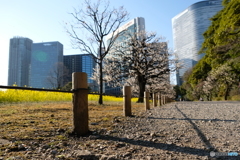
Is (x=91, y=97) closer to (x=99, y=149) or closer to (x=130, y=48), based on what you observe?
(x=130, y=48)

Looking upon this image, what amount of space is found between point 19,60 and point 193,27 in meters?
73.4

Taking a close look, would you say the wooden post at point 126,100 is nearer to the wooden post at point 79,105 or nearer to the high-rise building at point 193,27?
the wooden post at point 79,105

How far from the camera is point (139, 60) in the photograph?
15383 millimetres

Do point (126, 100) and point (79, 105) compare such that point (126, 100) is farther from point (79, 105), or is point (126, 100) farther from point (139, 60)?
point (139, 60)

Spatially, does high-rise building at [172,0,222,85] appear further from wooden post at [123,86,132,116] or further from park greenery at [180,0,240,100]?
wooden post at [123,86,132,116]

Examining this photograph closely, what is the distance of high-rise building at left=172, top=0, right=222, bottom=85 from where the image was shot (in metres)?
71.8

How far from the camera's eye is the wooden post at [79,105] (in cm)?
221

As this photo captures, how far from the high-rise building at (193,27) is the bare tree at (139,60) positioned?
53.2m

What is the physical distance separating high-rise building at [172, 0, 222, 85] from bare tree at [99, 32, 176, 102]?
5320cm

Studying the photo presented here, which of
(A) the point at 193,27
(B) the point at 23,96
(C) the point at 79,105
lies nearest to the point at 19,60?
(B) the point at 23,96

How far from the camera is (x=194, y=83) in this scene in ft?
116

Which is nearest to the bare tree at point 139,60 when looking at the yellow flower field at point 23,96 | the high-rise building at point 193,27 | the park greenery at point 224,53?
the park greenery at point 224,53

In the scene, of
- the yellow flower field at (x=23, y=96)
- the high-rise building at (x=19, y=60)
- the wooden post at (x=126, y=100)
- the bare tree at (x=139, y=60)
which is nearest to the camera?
the wooden post at (x=126, y=100)

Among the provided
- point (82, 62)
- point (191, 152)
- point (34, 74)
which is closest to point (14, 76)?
point (34, 74)
